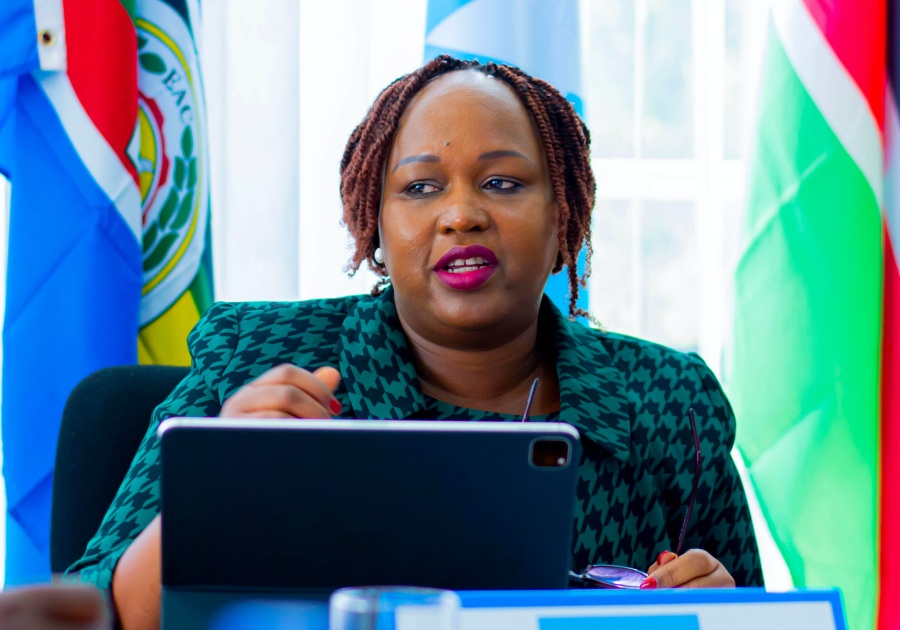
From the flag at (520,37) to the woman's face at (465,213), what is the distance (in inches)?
23.8

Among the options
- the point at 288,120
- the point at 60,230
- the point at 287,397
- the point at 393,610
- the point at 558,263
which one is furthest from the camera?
the point at 288,120

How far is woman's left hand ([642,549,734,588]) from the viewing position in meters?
0.96

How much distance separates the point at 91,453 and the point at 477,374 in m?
0.52

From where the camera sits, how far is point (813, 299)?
1933 mm

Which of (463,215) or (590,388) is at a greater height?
(463,215)

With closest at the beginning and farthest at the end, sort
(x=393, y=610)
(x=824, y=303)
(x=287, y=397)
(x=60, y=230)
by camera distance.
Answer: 1. (x=393, y=610)
2. (x=287, y=397)
3. (x=60, y=230)
4. (x=824, y=303)

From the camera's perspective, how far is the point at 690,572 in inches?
38.3

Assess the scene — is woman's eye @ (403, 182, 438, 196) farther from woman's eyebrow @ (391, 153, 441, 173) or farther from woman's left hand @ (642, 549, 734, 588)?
woman's left hand @ (642, 549, 734, 588)

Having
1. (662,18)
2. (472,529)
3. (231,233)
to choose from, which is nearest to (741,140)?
(662,18)

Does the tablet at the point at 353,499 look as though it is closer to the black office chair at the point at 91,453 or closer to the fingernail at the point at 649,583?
the fingernail at the point at 649,583

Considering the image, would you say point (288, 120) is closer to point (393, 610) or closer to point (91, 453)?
point (91, 453)

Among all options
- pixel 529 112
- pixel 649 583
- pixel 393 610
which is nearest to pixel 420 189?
pixel 529 112

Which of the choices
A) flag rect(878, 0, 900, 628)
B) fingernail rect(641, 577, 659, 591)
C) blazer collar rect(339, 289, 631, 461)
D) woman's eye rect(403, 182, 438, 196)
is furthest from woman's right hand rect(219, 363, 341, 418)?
flag rect(878, 0, 900, 628)

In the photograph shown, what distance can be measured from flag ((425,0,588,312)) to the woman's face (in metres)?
0.60
